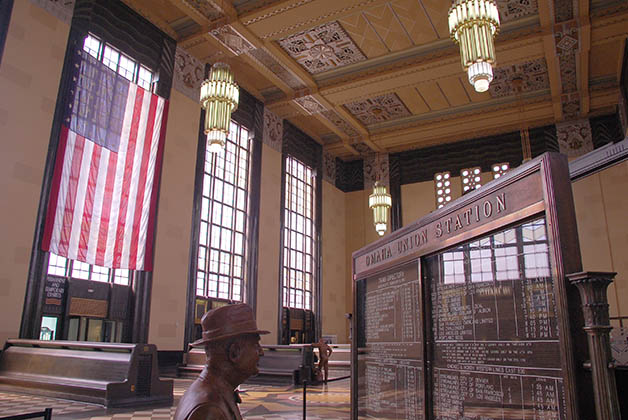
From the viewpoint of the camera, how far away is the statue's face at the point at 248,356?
1.54 m

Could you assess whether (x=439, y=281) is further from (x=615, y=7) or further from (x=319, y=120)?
(x=319, y=120)

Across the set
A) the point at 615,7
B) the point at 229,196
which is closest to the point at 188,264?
the point at 229,196

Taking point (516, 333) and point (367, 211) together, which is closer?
point (516, 333)

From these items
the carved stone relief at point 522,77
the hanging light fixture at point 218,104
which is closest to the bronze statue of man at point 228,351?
the hanging light fixture at point 218,104

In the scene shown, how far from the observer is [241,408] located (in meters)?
6.32

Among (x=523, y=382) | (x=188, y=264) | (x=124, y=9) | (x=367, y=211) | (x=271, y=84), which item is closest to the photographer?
(x=523, y=382)

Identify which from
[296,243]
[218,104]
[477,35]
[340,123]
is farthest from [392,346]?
[340,123]

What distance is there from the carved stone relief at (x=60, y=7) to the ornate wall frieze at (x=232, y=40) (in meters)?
3.06

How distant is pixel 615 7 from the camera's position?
35.3 ft

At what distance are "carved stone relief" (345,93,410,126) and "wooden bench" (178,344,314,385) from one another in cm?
845

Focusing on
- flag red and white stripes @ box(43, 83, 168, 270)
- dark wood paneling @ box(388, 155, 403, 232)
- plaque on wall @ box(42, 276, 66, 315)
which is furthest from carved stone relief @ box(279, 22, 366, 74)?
plaque on wall @ box(42, 276, 66, 315)

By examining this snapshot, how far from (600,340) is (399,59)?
12.1 m

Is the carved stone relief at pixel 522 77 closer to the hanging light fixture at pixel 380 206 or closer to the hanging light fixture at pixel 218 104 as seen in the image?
the hanging light fixture at pixel 380 206

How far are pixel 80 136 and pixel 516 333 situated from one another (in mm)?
9121
